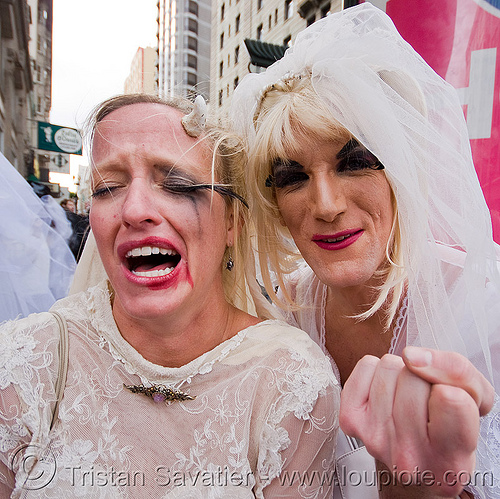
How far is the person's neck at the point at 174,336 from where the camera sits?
141 centimetres

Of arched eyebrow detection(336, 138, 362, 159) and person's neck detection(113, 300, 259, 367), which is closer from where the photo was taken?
person's neck detection(113, 300, 259, 367)

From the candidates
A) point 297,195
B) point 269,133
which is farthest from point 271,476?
point 269,133

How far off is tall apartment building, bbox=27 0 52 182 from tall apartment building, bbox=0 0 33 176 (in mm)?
192

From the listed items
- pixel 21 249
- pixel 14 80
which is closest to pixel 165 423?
pixel 21 249

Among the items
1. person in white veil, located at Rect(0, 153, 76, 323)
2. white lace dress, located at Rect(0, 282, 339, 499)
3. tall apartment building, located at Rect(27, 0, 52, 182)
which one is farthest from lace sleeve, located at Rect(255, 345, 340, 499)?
tall apartment building, located at Rect(27, 0, 52, 182)

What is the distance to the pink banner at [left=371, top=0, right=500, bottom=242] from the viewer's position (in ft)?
7.47

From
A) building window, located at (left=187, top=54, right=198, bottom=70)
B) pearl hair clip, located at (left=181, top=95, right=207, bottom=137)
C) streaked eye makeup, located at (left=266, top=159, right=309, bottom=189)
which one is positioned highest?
building window, located at (left=187, top=54, right=198, bottom=70)

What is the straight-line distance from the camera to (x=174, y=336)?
4.65ft

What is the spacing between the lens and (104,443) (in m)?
1.27

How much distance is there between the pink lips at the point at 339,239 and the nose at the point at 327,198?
79 millimetres

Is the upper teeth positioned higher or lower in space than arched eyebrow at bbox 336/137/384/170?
lower

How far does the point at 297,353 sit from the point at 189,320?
40 centimetres

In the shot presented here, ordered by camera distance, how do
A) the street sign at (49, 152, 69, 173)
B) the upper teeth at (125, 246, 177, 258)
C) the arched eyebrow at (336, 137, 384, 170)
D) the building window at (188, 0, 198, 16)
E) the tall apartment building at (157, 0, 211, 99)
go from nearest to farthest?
the upper teeth at (125, 246, 177, 258), the arched eyebrow at (336, 137, 384, 170), the street sign at (49, 152, 69, 173), the building window at (188, 0, 198, 16), the tall apartment building at (157, 0, 211, 99)

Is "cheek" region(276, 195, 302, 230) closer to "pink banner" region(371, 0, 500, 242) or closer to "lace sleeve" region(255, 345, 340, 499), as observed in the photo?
"lace sleeve" region(255, 345, 340, 499)
